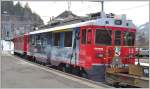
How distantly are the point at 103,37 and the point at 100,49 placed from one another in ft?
2.17

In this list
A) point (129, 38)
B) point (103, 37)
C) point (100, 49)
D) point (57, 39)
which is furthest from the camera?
point (57, 39)

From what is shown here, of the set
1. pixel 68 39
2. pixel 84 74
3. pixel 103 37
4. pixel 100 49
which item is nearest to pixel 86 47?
pixel 100 49

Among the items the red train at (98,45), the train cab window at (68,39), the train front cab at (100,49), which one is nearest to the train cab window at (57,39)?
the train cab window at (68,39)

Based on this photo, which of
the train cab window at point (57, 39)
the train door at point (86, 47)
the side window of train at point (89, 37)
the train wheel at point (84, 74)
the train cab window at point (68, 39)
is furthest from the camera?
the train cab window at point (57, 39)

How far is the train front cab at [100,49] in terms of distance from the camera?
1680cm

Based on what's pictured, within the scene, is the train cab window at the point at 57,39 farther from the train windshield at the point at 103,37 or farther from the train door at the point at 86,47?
the train windshield at the point at 103,37

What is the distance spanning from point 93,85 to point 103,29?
4.49 meters

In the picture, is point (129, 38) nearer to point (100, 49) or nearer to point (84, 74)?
point (100, 49)

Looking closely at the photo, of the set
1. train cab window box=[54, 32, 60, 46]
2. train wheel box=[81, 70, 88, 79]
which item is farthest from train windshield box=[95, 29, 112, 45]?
train cab window box=[54, 32, 60, 46]

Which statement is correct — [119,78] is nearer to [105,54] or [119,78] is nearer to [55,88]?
[105,54]

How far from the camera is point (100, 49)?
55.9 feet

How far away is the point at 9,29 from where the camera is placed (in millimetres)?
107688

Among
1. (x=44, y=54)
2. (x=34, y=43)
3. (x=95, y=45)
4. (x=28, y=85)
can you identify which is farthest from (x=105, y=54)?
(x=34, y=43)

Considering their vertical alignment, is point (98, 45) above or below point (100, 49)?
above
